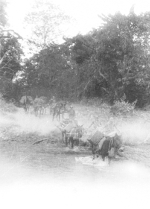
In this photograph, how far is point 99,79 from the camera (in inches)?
1017

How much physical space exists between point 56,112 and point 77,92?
591cm

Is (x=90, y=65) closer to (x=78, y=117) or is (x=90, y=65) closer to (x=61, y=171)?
Answer: (x=78, y=117)

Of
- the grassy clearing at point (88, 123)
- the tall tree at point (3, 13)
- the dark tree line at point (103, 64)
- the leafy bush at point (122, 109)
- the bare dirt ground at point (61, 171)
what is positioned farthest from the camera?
the tall tree at point (3, 13)

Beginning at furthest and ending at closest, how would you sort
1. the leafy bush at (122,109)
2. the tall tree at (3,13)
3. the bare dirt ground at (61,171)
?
the tall tree at (3,13) → the leafy bush at (122,109) → the bare dirt ground at (61,171)

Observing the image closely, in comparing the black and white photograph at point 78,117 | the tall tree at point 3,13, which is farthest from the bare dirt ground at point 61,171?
the tall tree at point 3,13

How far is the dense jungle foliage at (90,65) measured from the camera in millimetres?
23469

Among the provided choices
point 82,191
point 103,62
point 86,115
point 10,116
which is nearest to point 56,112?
point 86,115

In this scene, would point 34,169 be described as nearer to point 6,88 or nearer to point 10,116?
point 10,116

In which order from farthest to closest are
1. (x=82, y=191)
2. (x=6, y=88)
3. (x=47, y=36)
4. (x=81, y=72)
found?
(x=47, y=36), (x=6, y=88), (x=81, y=72), (x=82, y=191)

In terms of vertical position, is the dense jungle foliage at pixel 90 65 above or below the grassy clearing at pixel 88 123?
above

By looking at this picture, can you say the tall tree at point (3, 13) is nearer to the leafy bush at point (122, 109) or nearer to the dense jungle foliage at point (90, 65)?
the dense jungle foliage at point (90, 65)

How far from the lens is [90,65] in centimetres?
2644

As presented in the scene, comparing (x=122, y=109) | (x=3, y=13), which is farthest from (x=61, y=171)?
(x=3, y=13)

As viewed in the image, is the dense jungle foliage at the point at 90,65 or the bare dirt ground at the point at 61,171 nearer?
the bare dirt ground at the point at 61,171
